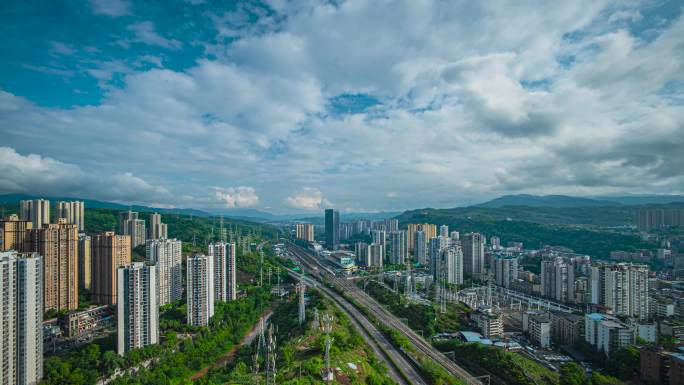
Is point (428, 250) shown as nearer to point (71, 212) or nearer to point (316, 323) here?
point (316, 323)

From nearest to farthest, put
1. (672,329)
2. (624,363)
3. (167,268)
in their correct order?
(624,363), (672,329), (167,268)

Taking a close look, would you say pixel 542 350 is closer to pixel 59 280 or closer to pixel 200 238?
pixel 59 280

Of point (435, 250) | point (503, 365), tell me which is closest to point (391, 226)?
point (435, 250)

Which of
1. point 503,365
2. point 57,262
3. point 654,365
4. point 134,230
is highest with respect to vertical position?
point 134,230

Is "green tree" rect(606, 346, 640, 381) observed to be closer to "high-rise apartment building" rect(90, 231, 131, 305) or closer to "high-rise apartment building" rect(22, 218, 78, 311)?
"high-rise apartment building" rect(90, 231, 131, 305)

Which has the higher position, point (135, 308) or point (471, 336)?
point (135, 308)
